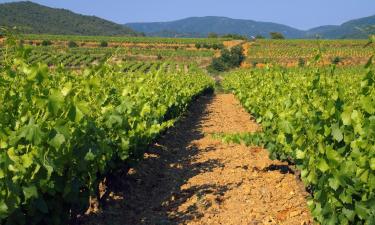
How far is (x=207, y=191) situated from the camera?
22.6ft

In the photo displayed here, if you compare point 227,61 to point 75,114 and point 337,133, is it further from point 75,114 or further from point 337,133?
point 75,114

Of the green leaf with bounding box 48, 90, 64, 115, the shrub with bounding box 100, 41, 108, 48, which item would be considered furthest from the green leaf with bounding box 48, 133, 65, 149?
the shrub with bounding box 100, 41, 108, 48

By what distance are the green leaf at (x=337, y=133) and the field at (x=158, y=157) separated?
0.04ft

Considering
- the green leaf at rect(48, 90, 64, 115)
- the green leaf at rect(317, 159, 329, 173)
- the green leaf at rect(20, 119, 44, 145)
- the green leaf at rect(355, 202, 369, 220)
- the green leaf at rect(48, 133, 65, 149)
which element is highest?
the green leaf at rect(48, 90, 64, 115)

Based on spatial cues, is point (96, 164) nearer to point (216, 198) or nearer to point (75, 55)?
point (216, 198)

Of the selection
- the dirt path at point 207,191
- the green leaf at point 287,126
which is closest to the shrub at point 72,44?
the dirt path at point 207,191

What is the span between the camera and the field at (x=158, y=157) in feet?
11.9

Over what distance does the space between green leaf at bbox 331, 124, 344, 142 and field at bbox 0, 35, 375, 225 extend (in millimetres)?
12

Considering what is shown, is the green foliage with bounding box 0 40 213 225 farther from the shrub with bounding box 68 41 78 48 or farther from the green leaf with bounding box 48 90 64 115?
the shrub with bounding box 68 41 78 48

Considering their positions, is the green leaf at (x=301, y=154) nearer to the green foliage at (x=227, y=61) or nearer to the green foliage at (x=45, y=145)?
the green foliage at (x=45, y=145)

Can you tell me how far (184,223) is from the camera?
5781 mm

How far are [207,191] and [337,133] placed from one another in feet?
9.52

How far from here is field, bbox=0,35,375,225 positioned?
3.63 meters

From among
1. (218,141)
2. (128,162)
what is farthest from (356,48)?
(128,162)
